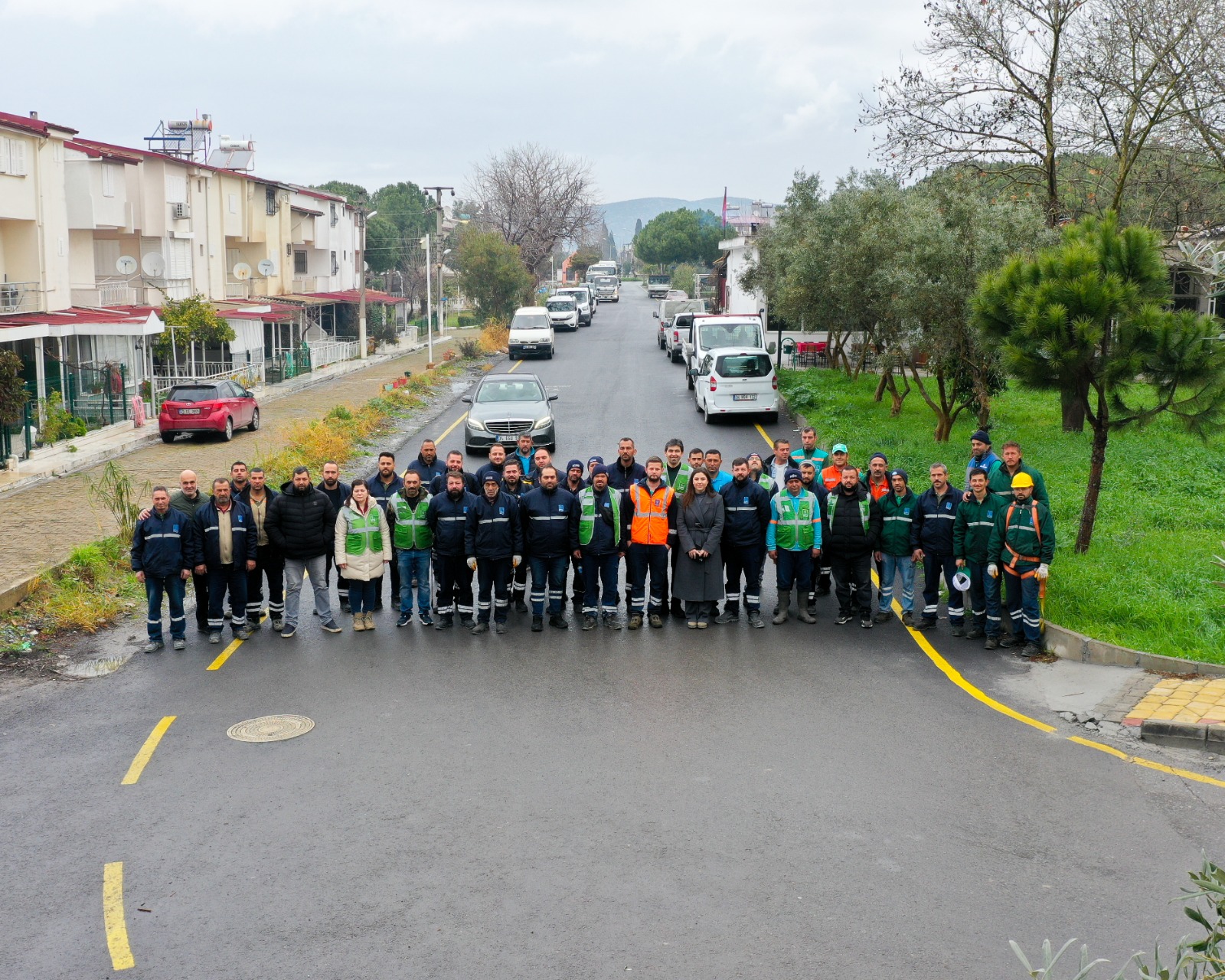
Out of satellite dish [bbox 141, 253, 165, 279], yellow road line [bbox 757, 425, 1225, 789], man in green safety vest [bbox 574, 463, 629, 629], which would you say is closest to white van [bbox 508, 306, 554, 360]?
satellite dish [bbox 141, 253, 165, 279]

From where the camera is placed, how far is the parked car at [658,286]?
104m

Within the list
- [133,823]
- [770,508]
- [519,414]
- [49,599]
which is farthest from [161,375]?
[133,823]

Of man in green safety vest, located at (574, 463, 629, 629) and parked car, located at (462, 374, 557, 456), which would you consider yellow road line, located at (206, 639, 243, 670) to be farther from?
parked car, located at (462, 374, 557, 456)

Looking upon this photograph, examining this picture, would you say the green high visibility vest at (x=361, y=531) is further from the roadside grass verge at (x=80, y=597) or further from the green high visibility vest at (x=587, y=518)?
the roadside grass verge at (x=80, y=597)

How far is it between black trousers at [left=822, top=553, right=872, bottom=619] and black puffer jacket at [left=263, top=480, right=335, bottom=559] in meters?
5.28

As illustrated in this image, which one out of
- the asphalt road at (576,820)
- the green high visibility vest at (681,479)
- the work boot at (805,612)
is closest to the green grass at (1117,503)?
the asphalt road at (576,820)

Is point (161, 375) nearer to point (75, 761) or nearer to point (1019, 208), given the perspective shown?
point (1019, 208)

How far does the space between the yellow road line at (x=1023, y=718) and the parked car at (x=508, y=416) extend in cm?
1225

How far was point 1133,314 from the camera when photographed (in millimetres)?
12016

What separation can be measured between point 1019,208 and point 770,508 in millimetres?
9849

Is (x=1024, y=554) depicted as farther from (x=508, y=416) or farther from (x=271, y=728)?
(x=508, y=416)

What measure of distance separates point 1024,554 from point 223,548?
305 inches

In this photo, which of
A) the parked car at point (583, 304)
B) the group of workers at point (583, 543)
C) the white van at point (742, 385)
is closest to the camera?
the group of workers at point (583, 543)

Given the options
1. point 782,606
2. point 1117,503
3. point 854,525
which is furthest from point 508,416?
point 854,525
